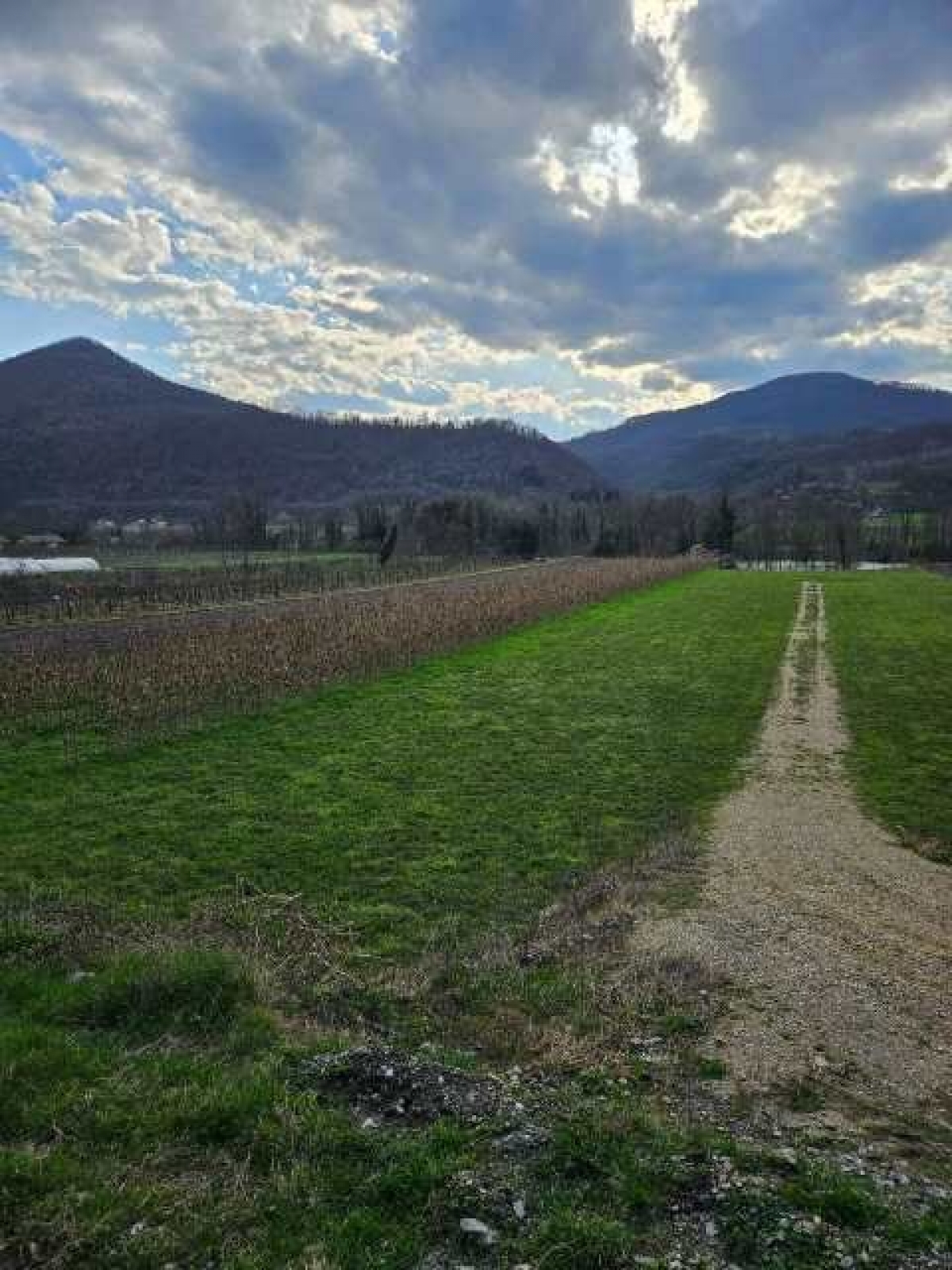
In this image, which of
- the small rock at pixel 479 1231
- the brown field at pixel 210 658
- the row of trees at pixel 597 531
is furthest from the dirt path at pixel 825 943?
the row of trees at pixel 597 531

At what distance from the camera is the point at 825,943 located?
6.36 metres

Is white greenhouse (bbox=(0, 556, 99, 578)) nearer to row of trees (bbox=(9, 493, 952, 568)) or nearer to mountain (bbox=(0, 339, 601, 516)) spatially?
row of trees (bbox=(9, 493, 952, 568))

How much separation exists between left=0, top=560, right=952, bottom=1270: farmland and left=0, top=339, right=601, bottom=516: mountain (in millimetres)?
116322

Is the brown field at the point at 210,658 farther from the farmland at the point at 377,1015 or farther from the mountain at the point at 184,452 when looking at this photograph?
the mountain at the point at 184,452

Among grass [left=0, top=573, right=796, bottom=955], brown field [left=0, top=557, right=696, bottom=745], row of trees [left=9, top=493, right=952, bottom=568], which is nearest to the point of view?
grass [left=0, top=573, right=796, bottom=955]

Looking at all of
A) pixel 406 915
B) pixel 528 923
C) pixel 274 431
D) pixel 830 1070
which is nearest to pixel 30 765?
pixel 406 915

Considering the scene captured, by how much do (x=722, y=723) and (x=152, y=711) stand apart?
1039 cm

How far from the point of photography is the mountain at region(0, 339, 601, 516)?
414 feet

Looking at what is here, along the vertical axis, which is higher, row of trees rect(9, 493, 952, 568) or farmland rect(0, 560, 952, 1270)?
row of trees rect(9, 493, 952, 568)

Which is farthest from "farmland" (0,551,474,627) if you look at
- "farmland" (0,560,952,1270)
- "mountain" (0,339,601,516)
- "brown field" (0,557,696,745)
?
"mountain" (0,339,601,516)

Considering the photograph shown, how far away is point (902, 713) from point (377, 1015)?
13147 mm

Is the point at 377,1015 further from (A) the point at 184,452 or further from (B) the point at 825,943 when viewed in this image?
(A) the point at 184,452

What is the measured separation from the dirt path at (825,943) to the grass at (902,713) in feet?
1.72

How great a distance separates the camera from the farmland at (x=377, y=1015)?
3.33 m
